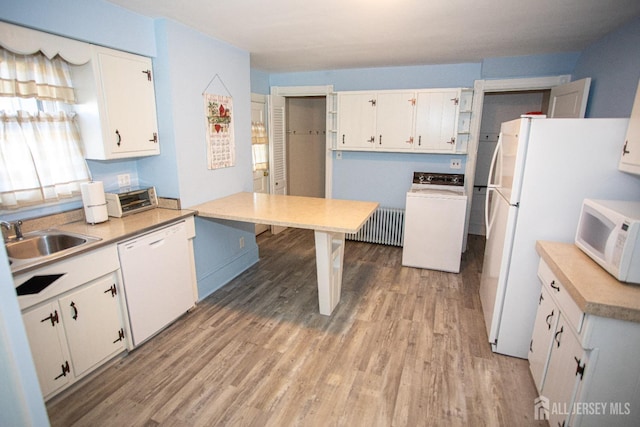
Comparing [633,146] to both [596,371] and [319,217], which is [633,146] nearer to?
[596,371]

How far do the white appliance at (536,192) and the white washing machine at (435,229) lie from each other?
1129mm

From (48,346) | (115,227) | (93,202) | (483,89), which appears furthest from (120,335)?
(483,89)

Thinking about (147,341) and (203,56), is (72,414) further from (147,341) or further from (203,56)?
(203,56)

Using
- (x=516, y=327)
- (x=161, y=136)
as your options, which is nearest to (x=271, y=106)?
(x=161, y=136)

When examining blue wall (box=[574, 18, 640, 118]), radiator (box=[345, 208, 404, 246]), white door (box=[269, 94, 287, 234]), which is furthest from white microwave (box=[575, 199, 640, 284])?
white door (box=[269, 94, 287, 234])

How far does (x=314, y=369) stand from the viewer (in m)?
2.23

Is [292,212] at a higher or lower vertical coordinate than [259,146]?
lower

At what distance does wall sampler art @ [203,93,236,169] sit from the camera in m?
3.06

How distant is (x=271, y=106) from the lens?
14.8 feet

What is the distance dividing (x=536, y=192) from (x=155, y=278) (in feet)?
8.87

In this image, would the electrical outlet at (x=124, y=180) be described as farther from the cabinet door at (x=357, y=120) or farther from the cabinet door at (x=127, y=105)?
the cabinet door at (x=357, y=120)

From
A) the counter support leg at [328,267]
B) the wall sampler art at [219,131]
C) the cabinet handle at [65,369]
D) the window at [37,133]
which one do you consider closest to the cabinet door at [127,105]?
the window at [37,133]

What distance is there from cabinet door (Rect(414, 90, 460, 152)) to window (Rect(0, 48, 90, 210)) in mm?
3385

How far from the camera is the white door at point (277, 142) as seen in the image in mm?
4570
